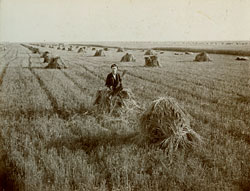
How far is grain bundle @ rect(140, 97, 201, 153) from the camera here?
5.74 metres

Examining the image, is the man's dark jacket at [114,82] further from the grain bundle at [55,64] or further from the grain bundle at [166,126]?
the grain bundle at [55,64]

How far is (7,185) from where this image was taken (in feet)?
14.9

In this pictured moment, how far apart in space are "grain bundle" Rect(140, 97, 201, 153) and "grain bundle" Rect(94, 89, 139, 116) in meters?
1.92

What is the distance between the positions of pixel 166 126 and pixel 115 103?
250 centimetres

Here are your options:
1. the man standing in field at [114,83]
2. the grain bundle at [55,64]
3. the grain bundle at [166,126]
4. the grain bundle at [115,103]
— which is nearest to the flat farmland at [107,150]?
the grain bundle at [166,126]

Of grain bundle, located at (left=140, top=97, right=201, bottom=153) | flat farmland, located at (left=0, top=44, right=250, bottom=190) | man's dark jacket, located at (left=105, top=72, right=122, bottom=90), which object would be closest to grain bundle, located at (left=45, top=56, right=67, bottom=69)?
flat farmland, located at (left=0, top=44, right=250, bottom=190)

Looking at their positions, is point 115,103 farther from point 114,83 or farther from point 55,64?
point 55,64

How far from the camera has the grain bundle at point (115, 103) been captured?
805 centimetres

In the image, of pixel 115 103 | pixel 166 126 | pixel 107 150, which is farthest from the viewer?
pixel 115 103

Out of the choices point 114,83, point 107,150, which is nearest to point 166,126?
point 107,150

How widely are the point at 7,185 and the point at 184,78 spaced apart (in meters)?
12.0

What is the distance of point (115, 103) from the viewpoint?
8086 mm

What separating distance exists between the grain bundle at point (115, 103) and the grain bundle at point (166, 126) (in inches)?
75.5

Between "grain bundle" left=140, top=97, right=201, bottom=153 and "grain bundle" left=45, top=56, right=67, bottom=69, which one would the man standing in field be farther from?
"grain bundle" left=45, top=56, right=67, bottom=69
